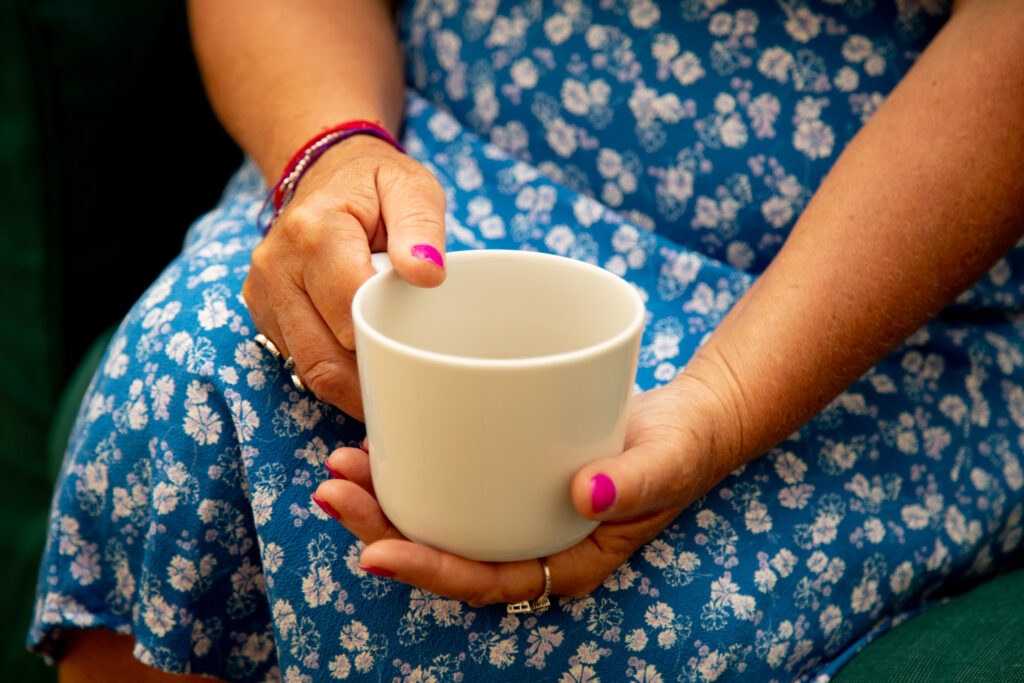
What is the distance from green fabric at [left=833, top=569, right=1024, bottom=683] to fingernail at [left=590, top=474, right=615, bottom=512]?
11.8 inches

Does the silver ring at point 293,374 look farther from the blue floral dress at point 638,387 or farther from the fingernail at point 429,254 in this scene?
the fingernail at point 429,254

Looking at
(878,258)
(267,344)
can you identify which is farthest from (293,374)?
Answer: (878,258)

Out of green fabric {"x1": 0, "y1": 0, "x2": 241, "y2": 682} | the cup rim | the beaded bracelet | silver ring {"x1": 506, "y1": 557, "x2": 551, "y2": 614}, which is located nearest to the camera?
the cup rim

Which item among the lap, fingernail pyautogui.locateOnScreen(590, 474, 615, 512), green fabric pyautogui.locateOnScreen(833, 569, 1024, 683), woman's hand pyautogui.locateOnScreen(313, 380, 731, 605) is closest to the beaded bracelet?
the lap

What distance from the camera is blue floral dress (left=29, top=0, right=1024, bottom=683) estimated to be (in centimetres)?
55

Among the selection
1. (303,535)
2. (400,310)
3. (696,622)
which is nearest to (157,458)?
(303,535)

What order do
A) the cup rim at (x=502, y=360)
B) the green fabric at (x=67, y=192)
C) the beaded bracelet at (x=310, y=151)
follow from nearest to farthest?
the cup rim at (x=502, y=360), the beaded bracelet at (x=310, y=151), the green fabric at (x=67, y=192)

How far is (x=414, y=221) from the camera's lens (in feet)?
1.70

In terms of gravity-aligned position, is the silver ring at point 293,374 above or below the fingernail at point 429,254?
below

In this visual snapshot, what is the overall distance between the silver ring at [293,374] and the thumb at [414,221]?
126 mm

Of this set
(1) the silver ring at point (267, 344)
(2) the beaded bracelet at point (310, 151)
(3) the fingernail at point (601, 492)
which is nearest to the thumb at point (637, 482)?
(3) the fingernail at point (601, 492)

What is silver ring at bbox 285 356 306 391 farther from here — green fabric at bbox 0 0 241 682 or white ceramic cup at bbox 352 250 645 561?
green fabric at bbox 0 0 241 682

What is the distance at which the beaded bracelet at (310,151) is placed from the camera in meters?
0.69

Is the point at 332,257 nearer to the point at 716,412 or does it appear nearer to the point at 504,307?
the point at 504,307
